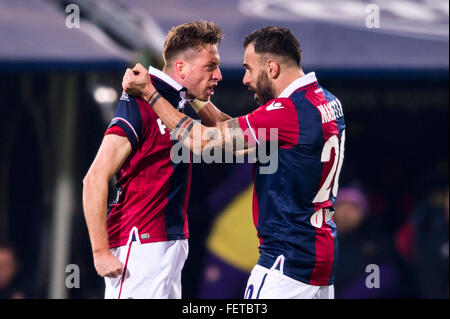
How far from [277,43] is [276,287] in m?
1.25

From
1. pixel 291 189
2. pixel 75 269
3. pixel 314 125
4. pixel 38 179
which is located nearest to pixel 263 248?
pixel 291 189

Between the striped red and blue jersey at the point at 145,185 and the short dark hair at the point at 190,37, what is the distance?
1.27 feet

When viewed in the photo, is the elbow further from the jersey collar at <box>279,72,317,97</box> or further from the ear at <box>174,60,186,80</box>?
the jersey collar at <box>279,72,317,97</box>

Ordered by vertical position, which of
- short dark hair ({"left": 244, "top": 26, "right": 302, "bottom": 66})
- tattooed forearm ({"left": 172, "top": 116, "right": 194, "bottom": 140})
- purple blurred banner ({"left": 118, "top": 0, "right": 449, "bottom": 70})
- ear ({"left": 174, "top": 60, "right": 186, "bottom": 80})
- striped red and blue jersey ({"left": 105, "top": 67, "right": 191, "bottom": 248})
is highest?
purple blurred banner ({"left": 118, "top": 0, "right": 449, "bottom": 70})

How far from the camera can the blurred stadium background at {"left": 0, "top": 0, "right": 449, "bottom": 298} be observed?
572 cm

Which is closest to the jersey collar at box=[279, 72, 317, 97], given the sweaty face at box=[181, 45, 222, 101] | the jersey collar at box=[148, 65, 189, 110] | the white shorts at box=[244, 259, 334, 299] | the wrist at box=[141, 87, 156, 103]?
the sweaty face at box=[181, 45, 222, 101]

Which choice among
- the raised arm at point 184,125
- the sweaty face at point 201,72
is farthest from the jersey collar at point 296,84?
the sweaty face at point 201,72

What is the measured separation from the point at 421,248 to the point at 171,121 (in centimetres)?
354

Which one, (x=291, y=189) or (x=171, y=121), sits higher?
(x=171, y=121)

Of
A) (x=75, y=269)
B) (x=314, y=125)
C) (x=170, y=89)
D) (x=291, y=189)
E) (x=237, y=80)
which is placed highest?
(x=237, y=80)

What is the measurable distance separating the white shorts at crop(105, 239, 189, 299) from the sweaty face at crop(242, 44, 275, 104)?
3.06 ft

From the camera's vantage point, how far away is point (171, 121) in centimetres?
327

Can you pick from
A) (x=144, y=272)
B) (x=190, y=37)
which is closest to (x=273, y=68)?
(x=190, y=37)
